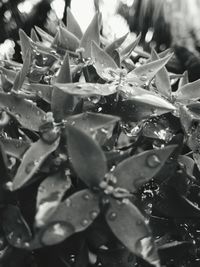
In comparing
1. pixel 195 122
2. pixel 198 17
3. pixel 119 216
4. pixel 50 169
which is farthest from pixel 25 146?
pixel 198 17

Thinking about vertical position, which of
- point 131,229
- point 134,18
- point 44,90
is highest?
point 44,90

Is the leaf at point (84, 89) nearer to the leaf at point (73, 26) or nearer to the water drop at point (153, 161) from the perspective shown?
the water drop at point (153, 161)

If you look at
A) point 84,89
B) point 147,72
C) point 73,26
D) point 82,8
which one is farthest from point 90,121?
point 82,8

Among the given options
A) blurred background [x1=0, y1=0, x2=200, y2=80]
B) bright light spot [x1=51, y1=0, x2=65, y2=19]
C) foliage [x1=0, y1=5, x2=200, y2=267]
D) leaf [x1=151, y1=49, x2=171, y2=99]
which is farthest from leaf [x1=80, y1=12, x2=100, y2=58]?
bright light spot [x1=51, y1=0, x2=65, y2=19]

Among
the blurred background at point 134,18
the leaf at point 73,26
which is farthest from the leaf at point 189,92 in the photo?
the blurred background at point 134,18

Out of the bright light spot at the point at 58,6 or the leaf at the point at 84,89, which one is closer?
the leaf at the point at 84,89

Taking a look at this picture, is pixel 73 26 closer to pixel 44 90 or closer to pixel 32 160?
pixel 44 90

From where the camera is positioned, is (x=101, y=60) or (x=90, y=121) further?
(x=101, y=60)
